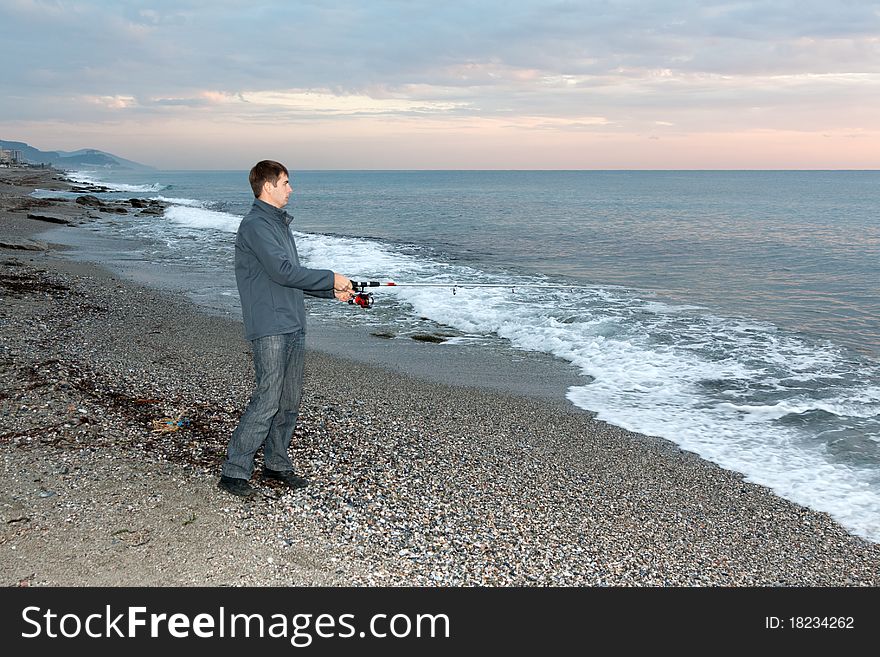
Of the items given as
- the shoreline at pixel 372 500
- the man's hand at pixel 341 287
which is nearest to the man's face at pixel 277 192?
the man's hand at pixel 341 287

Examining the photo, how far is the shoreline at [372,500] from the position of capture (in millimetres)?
4137

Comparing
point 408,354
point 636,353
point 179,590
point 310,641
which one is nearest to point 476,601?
point 310,641

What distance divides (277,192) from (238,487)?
81.5 inches

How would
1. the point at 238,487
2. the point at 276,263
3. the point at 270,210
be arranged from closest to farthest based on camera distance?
1. the point at 276,263
2. the point at 270,210
3. the point at 238,487

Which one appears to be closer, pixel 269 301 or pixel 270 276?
pixel 270 276

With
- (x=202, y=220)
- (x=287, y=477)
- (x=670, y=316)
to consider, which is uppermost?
(x=202, y=220)

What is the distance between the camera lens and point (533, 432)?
7.14 metres

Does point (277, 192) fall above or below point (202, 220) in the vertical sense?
above

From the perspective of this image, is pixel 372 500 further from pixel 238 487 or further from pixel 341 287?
pixel 341 287

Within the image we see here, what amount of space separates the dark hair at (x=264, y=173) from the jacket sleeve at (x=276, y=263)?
0.27m

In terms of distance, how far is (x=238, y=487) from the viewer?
477 centimetres

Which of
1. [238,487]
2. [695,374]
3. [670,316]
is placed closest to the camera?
[238,487]

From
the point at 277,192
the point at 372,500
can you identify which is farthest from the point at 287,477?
the point at 277,192

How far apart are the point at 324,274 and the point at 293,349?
0.62 m
